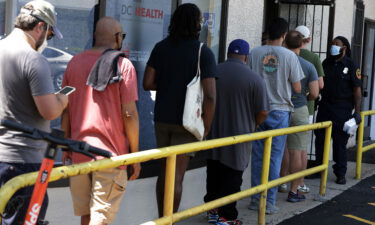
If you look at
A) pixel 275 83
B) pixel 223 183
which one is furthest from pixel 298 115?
pixel 223 183

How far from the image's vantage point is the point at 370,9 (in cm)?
1265

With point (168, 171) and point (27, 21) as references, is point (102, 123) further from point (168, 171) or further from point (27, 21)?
point (27, 21)

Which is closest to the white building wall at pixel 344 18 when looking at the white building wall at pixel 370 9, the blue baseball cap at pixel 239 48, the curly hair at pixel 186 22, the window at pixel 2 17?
the white building wall at pixel 370 9

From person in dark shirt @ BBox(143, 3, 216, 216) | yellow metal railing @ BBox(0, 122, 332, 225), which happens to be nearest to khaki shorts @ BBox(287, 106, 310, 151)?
yellow metal railing @ BBox(0, 122, 332, 225)

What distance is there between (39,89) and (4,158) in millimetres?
391

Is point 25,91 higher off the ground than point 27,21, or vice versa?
point 27,21

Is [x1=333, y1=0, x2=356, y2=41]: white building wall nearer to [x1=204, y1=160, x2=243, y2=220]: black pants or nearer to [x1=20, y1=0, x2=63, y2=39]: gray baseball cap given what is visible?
[x1=204, y1=160, x2=243, y2=220]: black pants

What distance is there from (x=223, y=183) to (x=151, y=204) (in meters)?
0.86

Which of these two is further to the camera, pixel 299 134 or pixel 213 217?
pixel 299 134

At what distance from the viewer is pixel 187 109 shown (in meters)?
5.01

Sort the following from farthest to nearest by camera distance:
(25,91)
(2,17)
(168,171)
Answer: (2,17), (168,171), (25,91)

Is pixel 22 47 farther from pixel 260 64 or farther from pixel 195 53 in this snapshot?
pixel 260 64

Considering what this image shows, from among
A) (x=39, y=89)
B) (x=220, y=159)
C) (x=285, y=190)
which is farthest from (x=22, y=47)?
(x=285, y=190)

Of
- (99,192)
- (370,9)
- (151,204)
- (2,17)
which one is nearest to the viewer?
(99,192)
